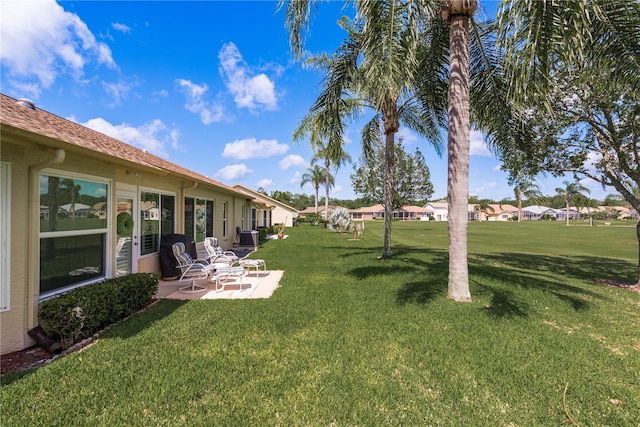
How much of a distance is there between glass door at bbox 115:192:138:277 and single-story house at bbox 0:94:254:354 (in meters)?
0.02

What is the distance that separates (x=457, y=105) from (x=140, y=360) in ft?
23.3

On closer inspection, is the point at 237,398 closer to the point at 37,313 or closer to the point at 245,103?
the point at 37,313

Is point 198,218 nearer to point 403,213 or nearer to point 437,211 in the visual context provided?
point 403,213

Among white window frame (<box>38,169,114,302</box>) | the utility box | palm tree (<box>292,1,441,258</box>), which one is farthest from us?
the utility box

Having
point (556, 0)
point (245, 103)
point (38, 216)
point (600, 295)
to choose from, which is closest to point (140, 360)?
point (38, 216)

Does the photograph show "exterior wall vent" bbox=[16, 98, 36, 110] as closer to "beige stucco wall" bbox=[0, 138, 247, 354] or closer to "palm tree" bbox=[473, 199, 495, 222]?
"beige stucco wall" bbox=[0, 138, 247, 354]

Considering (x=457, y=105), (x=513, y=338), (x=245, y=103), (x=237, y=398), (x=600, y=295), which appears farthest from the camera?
(x=245, y=103)

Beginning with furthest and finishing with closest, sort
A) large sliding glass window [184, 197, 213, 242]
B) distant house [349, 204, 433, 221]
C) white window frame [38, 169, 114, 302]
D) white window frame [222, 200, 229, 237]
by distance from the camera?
distant house [349, 204, 433, 221] → white window frame [222, 200, 229, 237] → large sliding glass window [184, 197, 213, 242] → white window frame [38, 169, 114, 302]

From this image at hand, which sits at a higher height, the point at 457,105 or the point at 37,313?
the point at 457,105

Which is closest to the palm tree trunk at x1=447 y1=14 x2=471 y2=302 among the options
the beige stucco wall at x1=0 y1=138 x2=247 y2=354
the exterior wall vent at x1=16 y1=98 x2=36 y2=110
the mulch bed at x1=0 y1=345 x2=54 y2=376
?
the beige stucco wall at x1=0 y1=138 x2=247 y2=354

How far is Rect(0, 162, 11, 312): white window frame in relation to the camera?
158 inches

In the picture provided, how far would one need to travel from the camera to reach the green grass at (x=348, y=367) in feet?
9.64

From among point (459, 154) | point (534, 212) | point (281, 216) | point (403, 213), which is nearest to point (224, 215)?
point (459, 154)

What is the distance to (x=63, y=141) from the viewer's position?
13.4 ft
